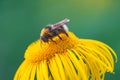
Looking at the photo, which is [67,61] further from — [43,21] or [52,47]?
[43,21]

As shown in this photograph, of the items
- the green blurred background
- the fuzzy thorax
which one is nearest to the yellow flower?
the fuzzy thorax

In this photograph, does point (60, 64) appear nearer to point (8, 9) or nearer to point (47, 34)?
point (47, 34)

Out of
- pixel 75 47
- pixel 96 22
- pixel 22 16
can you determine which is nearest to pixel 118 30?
pixel 96 22

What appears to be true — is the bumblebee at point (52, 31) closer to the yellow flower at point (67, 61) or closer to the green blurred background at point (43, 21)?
Answer: the yellow flower at point (67, 61)

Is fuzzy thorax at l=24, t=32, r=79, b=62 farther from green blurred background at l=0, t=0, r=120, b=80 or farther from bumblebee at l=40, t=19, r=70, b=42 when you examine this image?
green blurred background at l=0, t=0, r=120, b=80

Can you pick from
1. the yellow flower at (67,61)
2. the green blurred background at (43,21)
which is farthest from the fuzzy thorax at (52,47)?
the green blurred background at (43,21)
